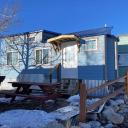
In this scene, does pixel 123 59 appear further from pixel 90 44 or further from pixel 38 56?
pixel 38 56

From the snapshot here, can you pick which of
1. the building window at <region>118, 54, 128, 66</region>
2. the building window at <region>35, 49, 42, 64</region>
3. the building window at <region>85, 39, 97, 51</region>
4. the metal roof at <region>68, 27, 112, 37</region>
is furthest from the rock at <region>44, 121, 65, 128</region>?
the building window at <region>118, 54, 128, 66</region>

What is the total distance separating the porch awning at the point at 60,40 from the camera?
1805 centimetres

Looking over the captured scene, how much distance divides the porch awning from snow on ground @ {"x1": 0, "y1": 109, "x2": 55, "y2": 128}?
31.5 feet

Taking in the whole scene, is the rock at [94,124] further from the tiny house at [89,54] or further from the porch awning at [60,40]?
the porch awning at [60,40]

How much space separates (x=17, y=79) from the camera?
21688 mm

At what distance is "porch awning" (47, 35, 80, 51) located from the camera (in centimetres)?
1805

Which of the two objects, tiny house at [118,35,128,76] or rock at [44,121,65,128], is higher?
tiny house at [118,35,128,76]

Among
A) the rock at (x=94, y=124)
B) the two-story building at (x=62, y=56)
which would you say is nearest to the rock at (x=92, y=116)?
the rock at (x=94, y=124)

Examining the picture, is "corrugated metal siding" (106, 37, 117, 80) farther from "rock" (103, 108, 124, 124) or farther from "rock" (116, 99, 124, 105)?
"rock" (103, 108, 124, 124)

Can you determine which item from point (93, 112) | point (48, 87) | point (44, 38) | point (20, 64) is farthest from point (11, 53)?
point (93, 112)

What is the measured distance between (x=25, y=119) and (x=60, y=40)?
1145 cm

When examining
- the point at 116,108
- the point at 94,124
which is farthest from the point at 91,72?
the point at 94,124

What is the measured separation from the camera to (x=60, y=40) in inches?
749

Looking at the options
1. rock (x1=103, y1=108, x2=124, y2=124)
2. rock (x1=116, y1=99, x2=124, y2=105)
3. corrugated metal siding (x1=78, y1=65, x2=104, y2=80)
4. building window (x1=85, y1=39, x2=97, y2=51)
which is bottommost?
rock (x1=103, y1=108, x2=124, y2=124)
